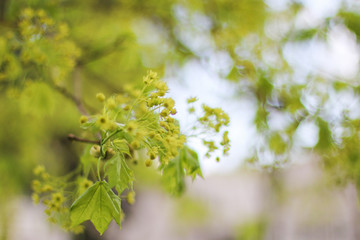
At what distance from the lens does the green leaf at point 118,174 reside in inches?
28.2

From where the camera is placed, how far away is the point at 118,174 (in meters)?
0.71

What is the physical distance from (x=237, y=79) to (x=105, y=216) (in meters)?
1.24

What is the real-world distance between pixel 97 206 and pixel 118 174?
0.11 m

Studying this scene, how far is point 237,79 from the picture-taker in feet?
5.88

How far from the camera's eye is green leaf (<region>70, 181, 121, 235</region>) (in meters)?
0.75

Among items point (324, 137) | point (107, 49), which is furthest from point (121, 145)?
point (107, 49)

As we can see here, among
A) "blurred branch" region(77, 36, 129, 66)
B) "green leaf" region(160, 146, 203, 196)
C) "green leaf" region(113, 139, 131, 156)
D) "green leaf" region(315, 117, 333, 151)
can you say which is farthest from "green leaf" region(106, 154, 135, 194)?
"blurred branch" region(77, 36, 129, 66)

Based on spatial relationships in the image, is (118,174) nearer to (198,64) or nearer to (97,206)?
(97,206)

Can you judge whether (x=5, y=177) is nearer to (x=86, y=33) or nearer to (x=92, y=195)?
(x=86, y=33)

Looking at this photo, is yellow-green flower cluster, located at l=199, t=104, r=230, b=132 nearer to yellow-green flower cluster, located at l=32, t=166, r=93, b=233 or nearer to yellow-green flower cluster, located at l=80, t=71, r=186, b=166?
yellow-green flower cluster, located at l=80, t=71, r=186, b=166

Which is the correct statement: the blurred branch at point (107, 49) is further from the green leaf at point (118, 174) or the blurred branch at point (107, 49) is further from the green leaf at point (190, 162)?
the green leaf at point (118, 174)

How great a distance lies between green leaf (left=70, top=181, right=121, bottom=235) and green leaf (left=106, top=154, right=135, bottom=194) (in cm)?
3

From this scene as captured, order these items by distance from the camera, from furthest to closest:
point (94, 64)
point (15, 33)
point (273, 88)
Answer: point (94, 64)
point (273, 88)
point (15, 33)

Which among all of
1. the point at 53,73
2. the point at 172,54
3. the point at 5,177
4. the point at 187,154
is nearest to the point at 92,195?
the point at 187,154
